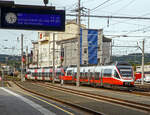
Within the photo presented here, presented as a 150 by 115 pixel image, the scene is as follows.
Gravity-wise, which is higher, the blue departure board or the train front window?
the blue departure board

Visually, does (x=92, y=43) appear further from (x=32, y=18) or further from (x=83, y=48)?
(x=32, y=18)

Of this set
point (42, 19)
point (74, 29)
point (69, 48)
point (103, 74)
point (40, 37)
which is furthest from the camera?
point (40, 37)

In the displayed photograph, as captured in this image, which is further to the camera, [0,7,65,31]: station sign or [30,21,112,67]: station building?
[30,21,112,67]: station building

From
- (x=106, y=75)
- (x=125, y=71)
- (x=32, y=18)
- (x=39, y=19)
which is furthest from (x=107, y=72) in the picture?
(x=32, y=18)

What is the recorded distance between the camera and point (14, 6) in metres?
19.0

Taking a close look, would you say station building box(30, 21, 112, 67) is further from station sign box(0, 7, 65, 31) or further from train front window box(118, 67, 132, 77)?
station sign box(0, 7, 65, 31)

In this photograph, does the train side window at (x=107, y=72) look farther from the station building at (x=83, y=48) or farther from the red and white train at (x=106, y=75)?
the station building at (x=83, y=48)

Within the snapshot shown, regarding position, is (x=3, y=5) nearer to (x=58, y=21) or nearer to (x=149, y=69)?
(x=58, y=21)

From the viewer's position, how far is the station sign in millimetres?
19188

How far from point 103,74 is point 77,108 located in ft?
64.8

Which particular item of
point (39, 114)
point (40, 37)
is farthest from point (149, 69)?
point (39, 114)

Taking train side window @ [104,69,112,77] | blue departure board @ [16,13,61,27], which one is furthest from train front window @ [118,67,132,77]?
blue departure board @ [16,13,61,27]

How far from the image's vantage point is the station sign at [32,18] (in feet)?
63.0

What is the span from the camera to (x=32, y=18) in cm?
1980
